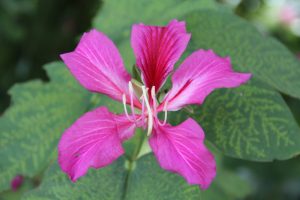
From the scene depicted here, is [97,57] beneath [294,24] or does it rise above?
above

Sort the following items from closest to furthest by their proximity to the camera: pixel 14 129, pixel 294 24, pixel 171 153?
pixel 171 153 → pixel 14 129 → pixel 294 24

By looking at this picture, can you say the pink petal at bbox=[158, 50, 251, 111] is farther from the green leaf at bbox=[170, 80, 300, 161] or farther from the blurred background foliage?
the blurred background foliage

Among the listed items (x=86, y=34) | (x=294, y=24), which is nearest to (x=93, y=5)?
(x=294, y=24)

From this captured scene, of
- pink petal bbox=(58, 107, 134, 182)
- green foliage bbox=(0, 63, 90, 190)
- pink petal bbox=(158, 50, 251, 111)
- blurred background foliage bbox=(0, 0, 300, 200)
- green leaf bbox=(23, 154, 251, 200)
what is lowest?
blurred background foliage bbox=(0, 0, 300, 200)

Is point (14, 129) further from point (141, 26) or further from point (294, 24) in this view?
point (294, 24)

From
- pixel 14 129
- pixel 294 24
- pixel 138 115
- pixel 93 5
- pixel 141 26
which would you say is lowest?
pixel 294 24

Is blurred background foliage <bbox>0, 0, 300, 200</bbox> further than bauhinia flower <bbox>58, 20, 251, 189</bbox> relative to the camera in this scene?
Yes

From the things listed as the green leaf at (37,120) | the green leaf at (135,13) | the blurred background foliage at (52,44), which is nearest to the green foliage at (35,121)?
the green leaf at (37,120)

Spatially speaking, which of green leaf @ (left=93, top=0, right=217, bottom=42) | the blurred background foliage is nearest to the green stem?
green leaf @ (left=93, top=0, right=217, bottom=42)
